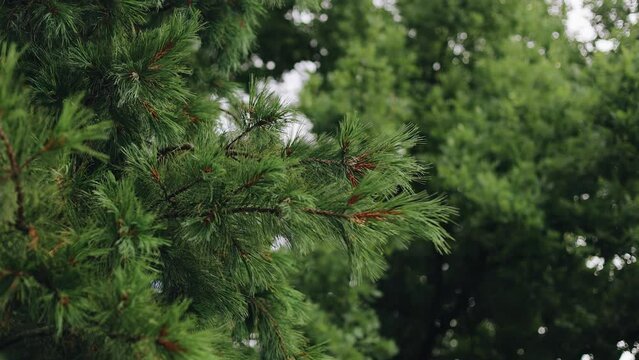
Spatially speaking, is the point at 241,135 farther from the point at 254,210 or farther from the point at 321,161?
the point at 254,210

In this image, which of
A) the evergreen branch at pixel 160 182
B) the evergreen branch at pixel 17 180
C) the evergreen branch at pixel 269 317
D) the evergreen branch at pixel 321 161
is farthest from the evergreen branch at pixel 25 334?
the evergreen branch at pixel 321 161

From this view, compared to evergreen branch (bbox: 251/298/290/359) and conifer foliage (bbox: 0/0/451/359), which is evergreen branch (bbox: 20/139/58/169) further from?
evergreen branch (bbox: 251/298/290/359)

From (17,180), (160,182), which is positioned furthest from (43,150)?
(160,182)

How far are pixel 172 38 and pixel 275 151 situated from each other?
1.76 feet

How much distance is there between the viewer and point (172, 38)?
→ 97.7 inches

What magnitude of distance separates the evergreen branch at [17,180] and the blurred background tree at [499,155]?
10.8 feet

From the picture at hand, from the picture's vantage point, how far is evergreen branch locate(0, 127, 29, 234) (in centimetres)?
188

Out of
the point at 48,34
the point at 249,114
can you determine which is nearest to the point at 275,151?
the point at 249,114

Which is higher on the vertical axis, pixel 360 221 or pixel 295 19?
pixel 360 221

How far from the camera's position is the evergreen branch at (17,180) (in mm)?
1881

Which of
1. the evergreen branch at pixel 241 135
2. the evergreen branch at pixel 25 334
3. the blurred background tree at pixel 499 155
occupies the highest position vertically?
the evergreen branch at pixel 241 135

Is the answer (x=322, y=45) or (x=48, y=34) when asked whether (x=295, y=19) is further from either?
(x=48, y=34)

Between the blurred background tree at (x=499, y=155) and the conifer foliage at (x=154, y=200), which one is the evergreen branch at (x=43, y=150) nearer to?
the conifer foliage at (x=154, y=200)

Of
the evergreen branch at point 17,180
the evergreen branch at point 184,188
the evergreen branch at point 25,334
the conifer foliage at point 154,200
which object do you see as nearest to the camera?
the evergreen branch at point 17,180
